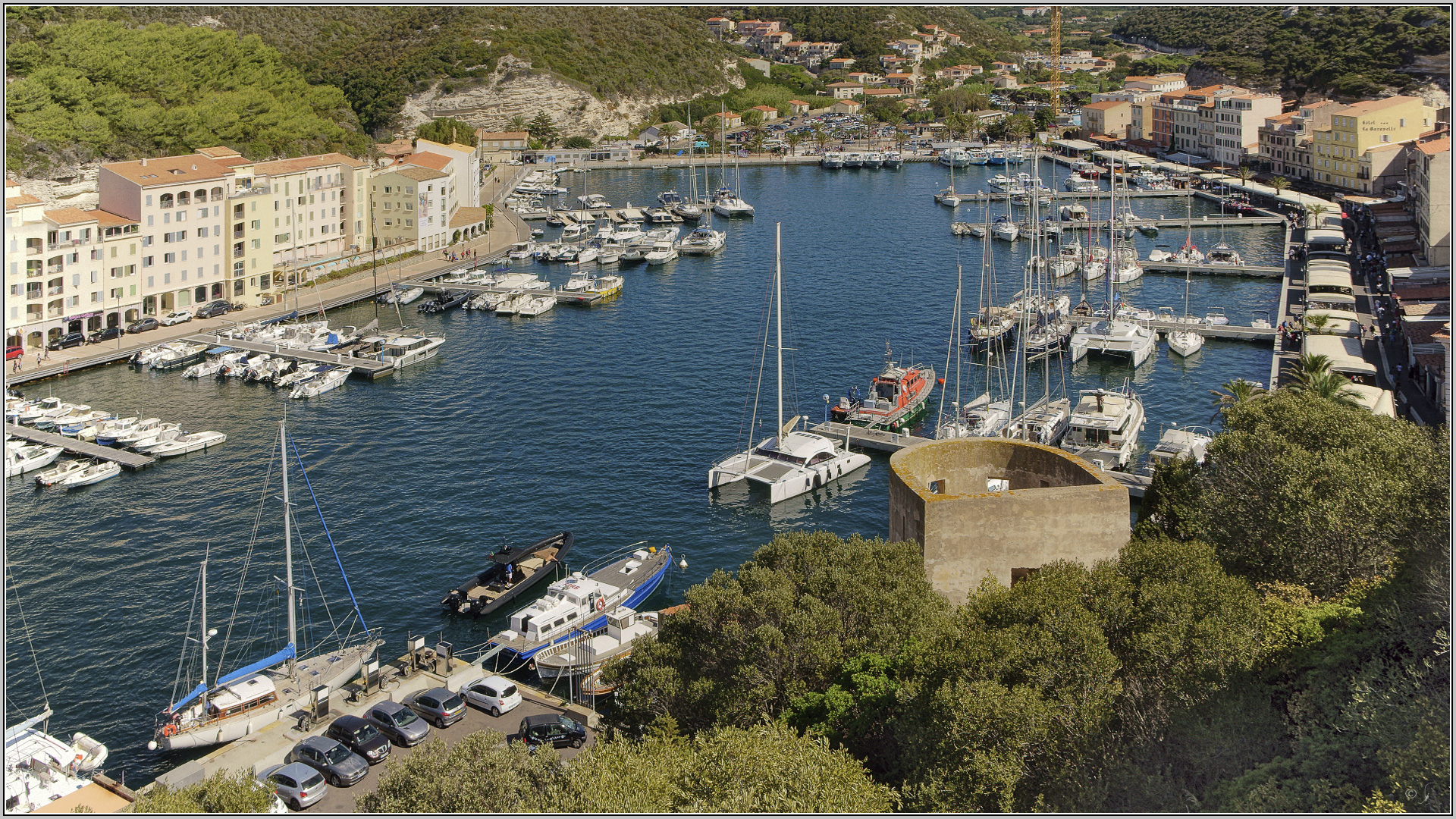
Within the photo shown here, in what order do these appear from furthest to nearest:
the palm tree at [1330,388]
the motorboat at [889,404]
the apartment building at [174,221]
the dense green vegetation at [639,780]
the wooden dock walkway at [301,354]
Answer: the apartment building at [174,221]
the wooden dock walkway at [301,354]
the motorboat at [889,404]
the palm tree at [1330,388]
the dense green vegetation at [639,780]

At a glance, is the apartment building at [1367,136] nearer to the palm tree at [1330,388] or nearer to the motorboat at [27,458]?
the palm tree at [1330,388]

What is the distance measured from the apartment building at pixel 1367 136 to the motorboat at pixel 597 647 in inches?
3291

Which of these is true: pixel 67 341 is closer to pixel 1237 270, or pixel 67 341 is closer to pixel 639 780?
pixel 639 780

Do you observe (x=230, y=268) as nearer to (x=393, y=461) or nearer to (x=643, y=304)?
(x=643, y=304)

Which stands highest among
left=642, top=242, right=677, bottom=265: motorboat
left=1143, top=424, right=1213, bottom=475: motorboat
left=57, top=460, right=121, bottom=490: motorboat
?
left=642, top=242, right=677, bottom=265: motorboat

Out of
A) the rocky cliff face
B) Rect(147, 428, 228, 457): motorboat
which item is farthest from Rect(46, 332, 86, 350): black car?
the rocky cliff face

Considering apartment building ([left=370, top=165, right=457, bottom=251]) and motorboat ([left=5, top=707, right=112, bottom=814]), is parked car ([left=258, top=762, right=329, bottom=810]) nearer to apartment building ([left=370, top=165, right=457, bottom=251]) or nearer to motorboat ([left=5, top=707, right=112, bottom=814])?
motorboat ([left=5, top=707, right=112, bottom=814])

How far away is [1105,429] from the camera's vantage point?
4375cm

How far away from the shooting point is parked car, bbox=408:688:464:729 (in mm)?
26766

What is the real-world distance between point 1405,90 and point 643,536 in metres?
108

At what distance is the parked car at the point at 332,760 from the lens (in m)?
24.1

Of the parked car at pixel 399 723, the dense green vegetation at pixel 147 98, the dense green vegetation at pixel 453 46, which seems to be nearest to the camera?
the parked car at pixel 399 723

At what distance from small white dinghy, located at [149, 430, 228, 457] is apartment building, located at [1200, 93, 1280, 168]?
98.7 meters

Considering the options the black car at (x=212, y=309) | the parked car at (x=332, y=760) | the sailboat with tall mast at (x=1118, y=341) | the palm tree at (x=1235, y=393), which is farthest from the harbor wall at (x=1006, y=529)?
the black car at (x=212, y=309)
